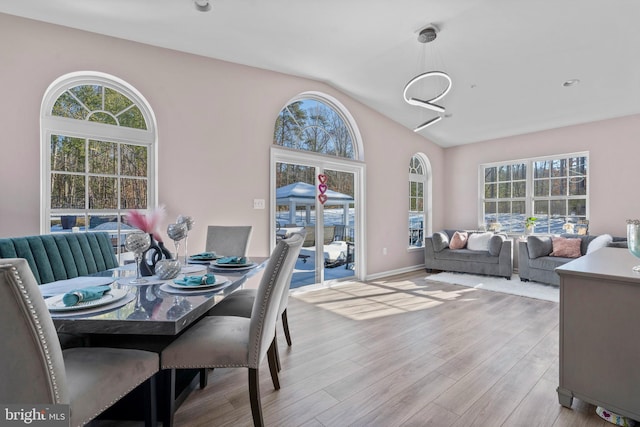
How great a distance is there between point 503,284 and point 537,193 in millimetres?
2175

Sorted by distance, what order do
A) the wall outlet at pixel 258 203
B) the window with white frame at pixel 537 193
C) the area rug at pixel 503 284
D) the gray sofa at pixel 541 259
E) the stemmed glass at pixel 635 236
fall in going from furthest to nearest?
the window with white frame at pixel 537 193
the gray sofa at pixel 541 259
the area rug at pixel 503 284
the wall outlet at pixel 258 203
the stemmed glass at pixel 635 236

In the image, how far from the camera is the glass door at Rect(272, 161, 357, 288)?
4.27m

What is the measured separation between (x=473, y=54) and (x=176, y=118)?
11.1ft

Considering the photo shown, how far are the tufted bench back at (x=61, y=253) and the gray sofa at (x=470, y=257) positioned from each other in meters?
5.08

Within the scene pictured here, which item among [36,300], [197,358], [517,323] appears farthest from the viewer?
[517,323]

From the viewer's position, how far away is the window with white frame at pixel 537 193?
5.30m

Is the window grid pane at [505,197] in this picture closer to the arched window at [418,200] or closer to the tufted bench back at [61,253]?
the arched window at [418,200]

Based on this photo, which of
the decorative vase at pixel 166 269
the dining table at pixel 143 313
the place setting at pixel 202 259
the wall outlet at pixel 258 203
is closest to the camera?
the dining table at pixel 143 313

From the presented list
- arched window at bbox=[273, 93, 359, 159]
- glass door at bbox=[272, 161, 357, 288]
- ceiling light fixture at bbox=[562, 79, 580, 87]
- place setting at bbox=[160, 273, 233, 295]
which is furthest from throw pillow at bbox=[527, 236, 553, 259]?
place setting at bbox=[160, 273, 233, 295]

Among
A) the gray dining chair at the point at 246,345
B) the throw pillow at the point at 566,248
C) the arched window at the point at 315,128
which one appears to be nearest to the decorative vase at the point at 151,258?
the gray dining chair at the point at 246,345

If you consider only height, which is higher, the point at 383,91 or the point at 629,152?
the point at 383,91

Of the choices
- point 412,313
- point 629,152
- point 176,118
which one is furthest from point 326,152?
point 629,152

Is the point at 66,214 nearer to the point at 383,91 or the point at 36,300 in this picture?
the point at 36,300

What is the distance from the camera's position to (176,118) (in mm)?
3295
